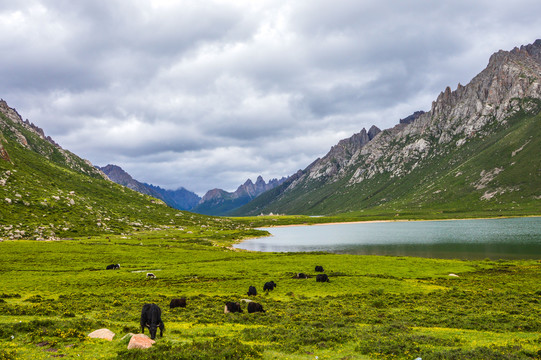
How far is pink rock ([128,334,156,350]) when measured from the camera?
58.8 ft

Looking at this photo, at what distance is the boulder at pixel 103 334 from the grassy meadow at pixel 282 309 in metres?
0.55

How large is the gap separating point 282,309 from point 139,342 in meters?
18.5

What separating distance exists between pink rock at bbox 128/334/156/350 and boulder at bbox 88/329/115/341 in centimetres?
272

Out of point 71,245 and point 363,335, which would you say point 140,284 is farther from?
point 71,245

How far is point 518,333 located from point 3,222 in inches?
5777

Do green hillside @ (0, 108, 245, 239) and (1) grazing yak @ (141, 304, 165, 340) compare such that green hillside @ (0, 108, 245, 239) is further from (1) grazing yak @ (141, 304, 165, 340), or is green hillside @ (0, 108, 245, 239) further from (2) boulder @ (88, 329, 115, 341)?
(1) grazing yak @ (141, 304, 165, 340)

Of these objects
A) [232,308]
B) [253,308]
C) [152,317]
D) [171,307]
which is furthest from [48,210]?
[152,317]

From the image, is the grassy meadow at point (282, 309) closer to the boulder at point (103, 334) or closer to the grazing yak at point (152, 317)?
the boulder at point (103, 334)

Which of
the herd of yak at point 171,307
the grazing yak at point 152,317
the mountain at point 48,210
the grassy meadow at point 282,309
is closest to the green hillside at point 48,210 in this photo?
the mountain at point 48,210

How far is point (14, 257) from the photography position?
68500 mm

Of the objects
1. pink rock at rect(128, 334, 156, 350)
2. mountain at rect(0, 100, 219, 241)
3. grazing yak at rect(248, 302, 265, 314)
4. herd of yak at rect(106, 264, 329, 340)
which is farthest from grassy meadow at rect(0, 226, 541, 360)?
mountain at rect(0, 100, 219, 241)

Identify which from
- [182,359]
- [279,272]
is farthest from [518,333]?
[279,272]

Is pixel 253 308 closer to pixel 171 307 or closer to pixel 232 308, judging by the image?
pixel 232 308

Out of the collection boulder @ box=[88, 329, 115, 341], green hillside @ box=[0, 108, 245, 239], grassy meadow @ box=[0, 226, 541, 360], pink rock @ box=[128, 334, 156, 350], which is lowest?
grassy meadow @ box=[0, 226, 541, 360]
